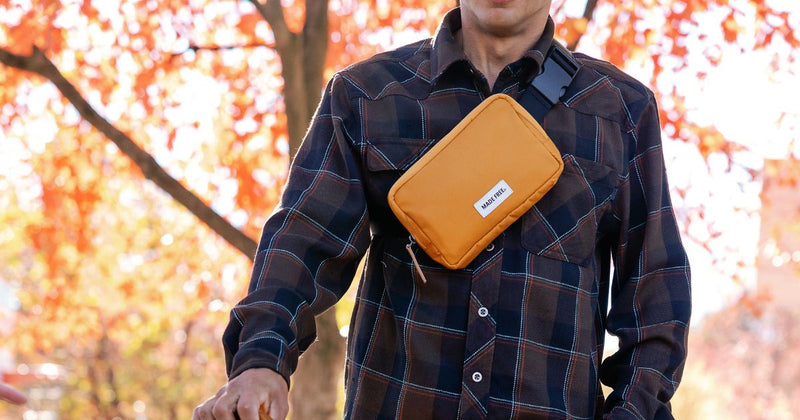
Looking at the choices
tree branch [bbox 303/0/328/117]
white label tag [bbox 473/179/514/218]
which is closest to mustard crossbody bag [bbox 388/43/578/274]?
white label tag [bbox 473/179/514/218]

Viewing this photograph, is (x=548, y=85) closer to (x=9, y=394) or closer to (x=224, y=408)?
(x=224, y=408)

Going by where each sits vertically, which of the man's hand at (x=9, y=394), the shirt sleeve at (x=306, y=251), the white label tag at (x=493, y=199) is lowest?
the white label tag at (x=493, y=199)

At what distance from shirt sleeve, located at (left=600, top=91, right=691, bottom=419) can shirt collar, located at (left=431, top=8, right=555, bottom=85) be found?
0.24 meters

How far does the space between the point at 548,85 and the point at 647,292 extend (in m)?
0.45

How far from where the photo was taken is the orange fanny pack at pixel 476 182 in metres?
1.75

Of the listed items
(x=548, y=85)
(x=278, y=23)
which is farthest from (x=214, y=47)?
(x=548, y=85)

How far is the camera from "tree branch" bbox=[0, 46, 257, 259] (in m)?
4.39

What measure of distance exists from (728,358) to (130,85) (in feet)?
85.6

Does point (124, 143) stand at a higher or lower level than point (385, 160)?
higher

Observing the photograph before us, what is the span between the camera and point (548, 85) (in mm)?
1895

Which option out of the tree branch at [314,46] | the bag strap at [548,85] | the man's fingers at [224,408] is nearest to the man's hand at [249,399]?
the man's fingers at [224,408]

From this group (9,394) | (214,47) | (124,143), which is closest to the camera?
(9,394)

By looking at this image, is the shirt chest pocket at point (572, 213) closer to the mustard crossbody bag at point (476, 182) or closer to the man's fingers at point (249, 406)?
the mustard crossbody bag at point (476, 182)

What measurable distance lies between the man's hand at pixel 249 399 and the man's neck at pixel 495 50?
2.46 feet
